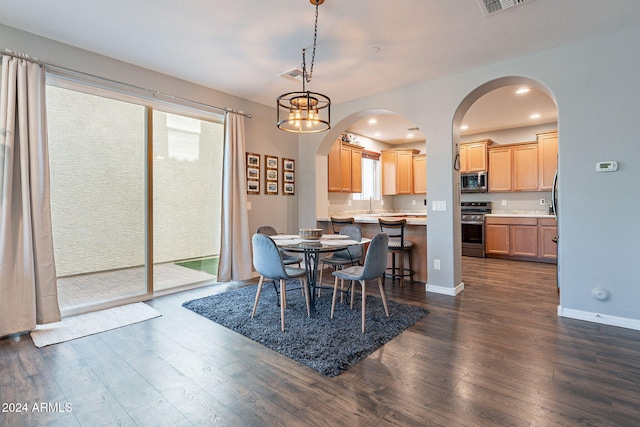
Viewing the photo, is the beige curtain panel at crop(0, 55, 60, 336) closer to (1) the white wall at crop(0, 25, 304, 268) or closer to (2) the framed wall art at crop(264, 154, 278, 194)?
(1) the white wall at crop(0, 25, 304, 268)

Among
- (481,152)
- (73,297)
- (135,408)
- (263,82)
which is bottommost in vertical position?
(135,408)

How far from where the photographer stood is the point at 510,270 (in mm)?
5227

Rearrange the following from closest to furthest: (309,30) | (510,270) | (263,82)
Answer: (309,30)
(263,82)
(510,270)

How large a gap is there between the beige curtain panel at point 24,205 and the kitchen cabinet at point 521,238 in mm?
7062

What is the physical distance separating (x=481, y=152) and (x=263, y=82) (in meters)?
5.11

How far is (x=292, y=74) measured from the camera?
3.68 metres

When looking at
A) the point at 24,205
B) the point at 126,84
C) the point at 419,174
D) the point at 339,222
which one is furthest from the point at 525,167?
the point at 24,205

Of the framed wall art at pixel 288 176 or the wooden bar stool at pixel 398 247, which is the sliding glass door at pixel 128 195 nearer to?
the framed wall art at pixel 288 176

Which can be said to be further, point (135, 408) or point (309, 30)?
point (309, 30)

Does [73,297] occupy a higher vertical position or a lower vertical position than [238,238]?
lower

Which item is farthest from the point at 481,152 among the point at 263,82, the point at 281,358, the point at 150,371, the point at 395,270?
the point at 150,371

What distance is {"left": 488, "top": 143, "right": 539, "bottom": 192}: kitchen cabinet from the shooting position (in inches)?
243

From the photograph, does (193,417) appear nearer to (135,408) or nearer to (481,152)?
(135,408)

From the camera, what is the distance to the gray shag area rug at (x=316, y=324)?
2281mm
